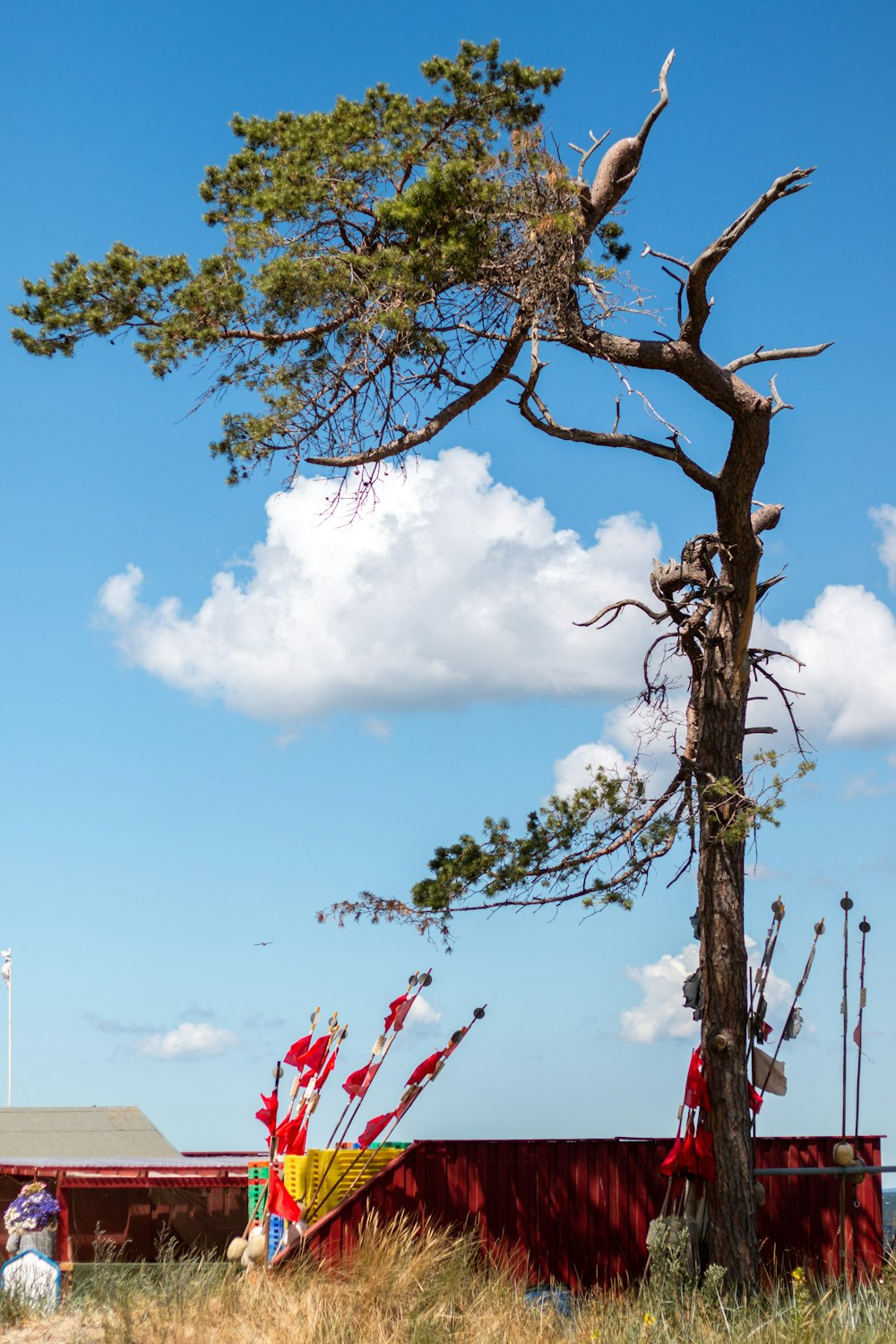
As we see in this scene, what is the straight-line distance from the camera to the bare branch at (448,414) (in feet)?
37.0

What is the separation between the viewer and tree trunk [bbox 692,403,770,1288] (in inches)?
456

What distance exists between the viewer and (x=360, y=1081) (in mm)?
12078

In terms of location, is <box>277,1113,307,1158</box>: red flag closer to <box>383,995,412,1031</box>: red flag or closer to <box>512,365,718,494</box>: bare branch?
<box>383,995,412,1031</box>: red flag

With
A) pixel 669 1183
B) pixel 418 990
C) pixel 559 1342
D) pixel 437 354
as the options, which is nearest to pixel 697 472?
pixel 437 354

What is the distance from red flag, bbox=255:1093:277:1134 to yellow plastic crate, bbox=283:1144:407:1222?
38cm

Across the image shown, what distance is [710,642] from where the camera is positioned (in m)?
12.4

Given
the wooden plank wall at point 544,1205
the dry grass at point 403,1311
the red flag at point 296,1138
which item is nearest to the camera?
the dry grass at point 403,1311

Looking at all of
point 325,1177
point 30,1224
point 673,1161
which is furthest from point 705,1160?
point 30,1224

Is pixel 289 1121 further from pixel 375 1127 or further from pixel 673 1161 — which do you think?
pixel 673 1161

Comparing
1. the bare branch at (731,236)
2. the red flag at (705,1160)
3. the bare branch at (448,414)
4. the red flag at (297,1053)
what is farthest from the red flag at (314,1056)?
the bare branch at (731,236)

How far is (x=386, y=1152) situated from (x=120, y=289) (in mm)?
7902

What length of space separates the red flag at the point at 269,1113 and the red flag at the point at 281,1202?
1.61ft

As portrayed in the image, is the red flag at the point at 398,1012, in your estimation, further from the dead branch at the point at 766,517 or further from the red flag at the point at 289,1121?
the dead branch at the point at 766,517

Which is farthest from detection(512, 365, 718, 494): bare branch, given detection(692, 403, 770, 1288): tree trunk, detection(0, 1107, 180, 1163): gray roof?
detection(0, 1107, 180, 1163): gray roof
